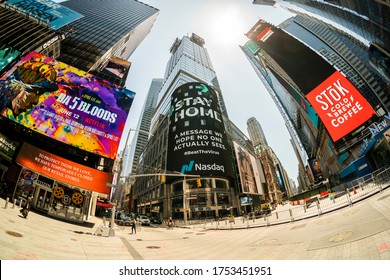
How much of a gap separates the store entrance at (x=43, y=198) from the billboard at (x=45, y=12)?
81.1ft

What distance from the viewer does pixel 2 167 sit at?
1386 centimetres

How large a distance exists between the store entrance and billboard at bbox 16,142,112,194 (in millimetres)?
2766

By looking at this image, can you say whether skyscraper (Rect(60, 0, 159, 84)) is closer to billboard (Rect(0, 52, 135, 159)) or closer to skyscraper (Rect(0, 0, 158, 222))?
skyscraper (Rect(0, 0, 158, 222))

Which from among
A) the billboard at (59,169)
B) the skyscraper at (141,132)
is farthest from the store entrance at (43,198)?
the skyscraper at (141,132)

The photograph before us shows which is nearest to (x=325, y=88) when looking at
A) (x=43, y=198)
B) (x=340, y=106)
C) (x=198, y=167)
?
(x=340, y=106)

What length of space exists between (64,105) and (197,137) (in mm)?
27880

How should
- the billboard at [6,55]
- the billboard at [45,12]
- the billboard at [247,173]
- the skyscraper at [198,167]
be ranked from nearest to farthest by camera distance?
the billboard at [6,55] → the billboard at [45,12] → the skyscraper at [198,167] → the billboard at [247,173]

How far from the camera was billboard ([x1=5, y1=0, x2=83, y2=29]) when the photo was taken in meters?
25.7

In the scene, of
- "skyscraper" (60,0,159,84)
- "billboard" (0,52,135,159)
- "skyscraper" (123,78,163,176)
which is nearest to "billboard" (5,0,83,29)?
"skyscraper" (60,0,159,84)

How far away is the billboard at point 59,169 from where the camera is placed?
12390 millimetres

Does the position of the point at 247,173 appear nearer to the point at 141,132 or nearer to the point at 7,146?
the point at 7,146

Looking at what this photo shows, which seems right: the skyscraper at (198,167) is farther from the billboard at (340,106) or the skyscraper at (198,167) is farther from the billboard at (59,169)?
the billboard at (340,106)

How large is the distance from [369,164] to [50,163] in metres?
41.0
